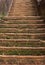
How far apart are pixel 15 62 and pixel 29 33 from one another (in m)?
1.02

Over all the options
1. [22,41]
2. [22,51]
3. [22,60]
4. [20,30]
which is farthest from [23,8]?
[22,60]

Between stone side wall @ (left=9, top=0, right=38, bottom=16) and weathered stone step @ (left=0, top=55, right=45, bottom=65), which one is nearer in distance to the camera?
weathered stone step @ (left=0, top=55, right=45, bottom=65)

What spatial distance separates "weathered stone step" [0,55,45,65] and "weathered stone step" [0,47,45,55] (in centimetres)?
21

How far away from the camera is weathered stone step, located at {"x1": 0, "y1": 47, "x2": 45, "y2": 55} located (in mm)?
2773

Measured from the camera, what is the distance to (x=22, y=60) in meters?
2.54

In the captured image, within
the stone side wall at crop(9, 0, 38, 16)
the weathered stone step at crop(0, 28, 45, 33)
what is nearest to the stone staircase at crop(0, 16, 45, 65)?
the weathered stone step at crop(0, 28, 45, 33)

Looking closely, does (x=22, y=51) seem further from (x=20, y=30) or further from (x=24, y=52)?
(x=20, y=30)

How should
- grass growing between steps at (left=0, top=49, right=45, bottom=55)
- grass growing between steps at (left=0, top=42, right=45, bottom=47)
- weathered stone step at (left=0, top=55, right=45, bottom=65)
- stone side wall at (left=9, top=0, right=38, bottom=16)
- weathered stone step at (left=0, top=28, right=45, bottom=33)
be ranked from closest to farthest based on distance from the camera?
weathered stone step at (left=0, top=55, right=45, bottom=65), grass growing between steps at (left=0, top=49, right=45, bottom=55), grass growing between steps at (left=0, top=42, right=45, bottom=47), weathered stone step at (left=0, top=28, right=45, bottom=33), stone side wall at (left=9, top=0, right=38, bottom=16)

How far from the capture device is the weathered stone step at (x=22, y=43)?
10.0 feet

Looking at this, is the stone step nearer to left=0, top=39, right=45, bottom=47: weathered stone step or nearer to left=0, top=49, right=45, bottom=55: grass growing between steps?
left=0, top=49, right=45, bottom=55: grass growing between steps

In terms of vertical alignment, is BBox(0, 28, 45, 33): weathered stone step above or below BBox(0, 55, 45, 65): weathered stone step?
above

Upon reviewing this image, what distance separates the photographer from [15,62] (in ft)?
8.25

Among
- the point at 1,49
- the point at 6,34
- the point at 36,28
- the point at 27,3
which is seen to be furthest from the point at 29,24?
the point at 27,3

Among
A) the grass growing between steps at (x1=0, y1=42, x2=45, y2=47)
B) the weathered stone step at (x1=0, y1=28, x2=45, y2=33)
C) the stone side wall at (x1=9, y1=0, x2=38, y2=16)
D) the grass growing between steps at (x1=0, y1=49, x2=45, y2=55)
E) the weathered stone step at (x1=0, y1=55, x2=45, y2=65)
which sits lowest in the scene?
the weathered stone step at (x1=0, y1=55, x2=45, y2=65)
